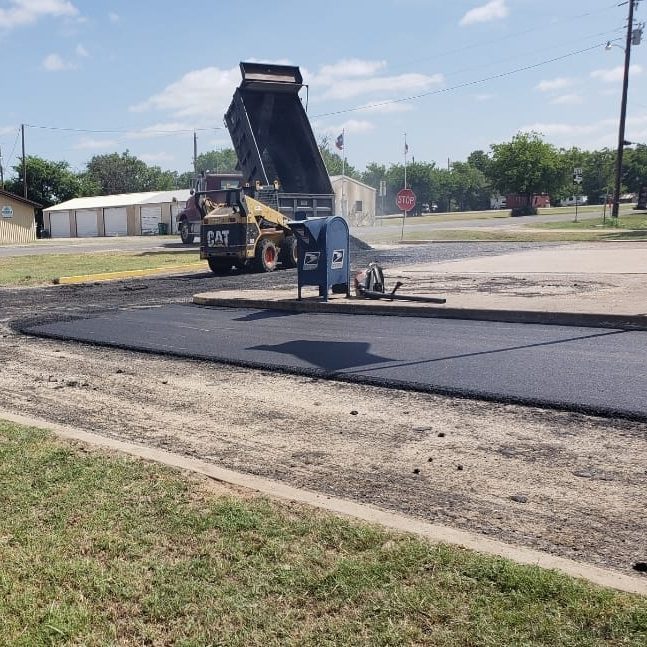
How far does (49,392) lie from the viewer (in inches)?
268

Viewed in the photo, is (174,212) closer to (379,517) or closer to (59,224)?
(59,224)

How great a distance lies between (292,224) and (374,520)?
28.5 ft

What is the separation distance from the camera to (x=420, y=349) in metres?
8.23

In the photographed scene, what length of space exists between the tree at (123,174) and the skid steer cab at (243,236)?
8714 centimetres

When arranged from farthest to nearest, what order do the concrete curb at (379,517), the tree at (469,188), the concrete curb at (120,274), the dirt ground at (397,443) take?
the tree at (469,188) < the concrete curb at (120,274) < the dirt ground at (397,443) < the concrete curb at (379,517)

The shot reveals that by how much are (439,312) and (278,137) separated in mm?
13432

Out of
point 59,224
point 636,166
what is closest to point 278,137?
point 59,224

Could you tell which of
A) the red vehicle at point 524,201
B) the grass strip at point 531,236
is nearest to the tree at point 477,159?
the red vehicle at point 524,201

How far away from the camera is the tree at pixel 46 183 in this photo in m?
70.2

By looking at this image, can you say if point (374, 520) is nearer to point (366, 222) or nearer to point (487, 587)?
point (487, 587)

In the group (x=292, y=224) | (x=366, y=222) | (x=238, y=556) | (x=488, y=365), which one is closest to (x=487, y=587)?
(x=238, y=556)

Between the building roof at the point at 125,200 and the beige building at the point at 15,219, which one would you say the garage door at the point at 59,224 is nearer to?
the building roof at the point at 125,200

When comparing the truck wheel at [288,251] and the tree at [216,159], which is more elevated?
the tree at [216,159]

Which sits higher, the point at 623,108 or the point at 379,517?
the point at 623,108
